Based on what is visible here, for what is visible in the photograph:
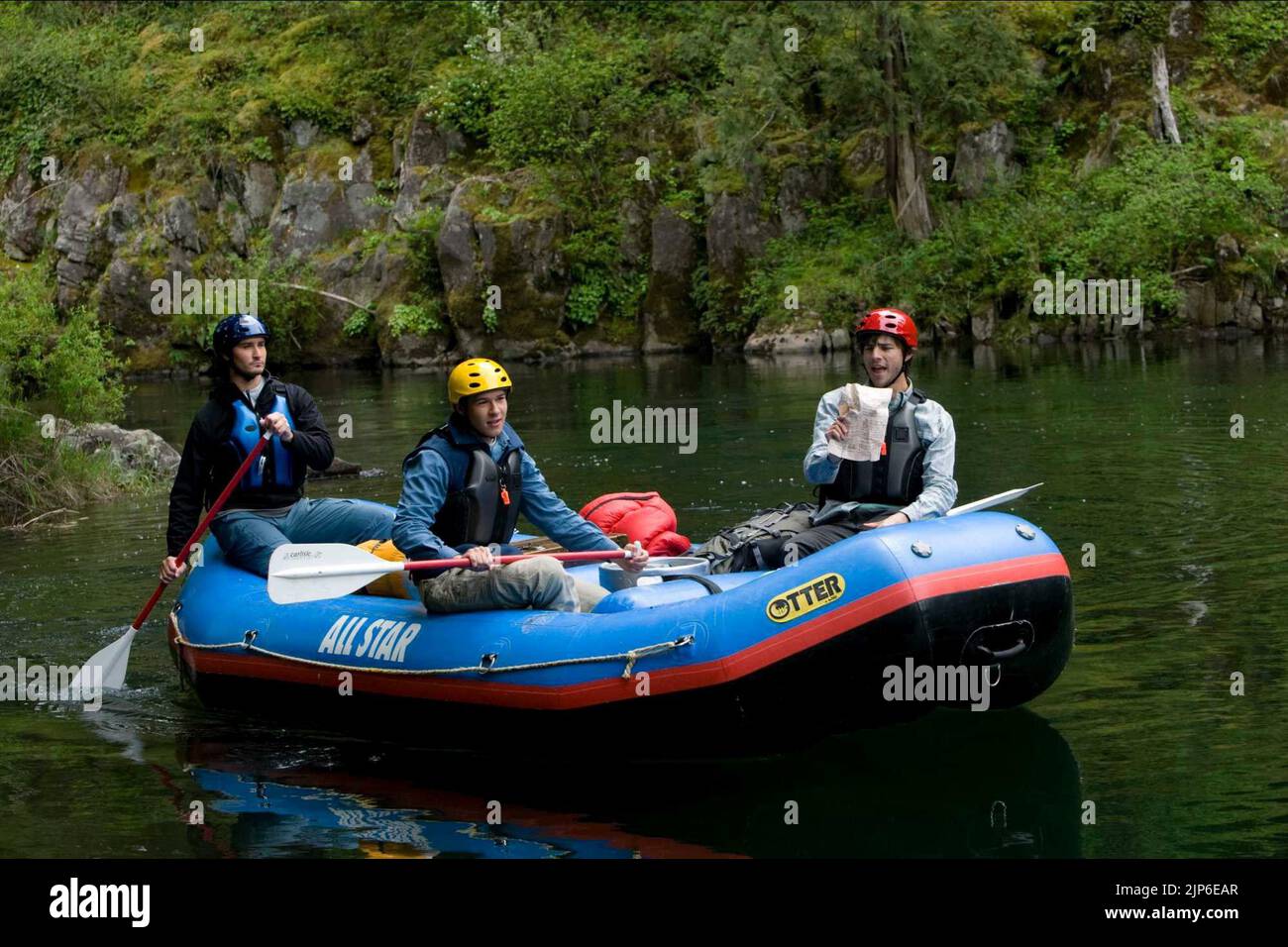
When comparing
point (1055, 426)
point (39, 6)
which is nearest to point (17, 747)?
point (1055, 426)

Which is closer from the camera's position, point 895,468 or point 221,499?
point 895,468

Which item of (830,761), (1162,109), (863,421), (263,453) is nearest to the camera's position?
(830,761)

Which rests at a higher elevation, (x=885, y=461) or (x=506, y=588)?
(x=885, y=461)

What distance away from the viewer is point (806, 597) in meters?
5.48

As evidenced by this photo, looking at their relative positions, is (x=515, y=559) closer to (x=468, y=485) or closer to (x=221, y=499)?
(x=468, y=485)

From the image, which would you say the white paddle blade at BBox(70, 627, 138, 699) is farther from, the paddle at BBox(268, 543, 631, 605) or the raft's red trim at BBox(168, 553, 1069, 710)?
the raft's red trim at BBox(168, 553, 1069, 710)

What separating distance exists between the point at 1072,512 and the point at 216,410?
579cm

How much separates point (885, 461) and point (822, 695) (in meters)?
1.40

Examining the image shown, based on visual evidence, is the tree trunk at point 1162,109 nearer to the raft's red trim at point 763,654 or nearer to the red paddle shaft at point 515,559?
the red paddle shaft at point 515,559

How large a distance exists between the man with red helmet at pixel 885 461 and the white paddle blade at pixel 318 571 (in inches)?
66.7

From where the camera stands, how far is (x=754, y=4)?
29953 mm

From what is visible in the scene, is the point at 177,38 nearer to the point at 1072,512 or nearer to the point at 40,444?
the point at 40,444

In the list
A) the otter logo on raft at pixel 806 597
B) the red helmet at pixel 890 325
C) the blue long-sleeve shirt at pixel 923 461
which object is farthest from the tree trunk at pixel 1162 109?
the otter logo on raft at pixel 806 597

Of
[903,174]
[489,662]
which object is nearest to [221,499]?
[489,662]
